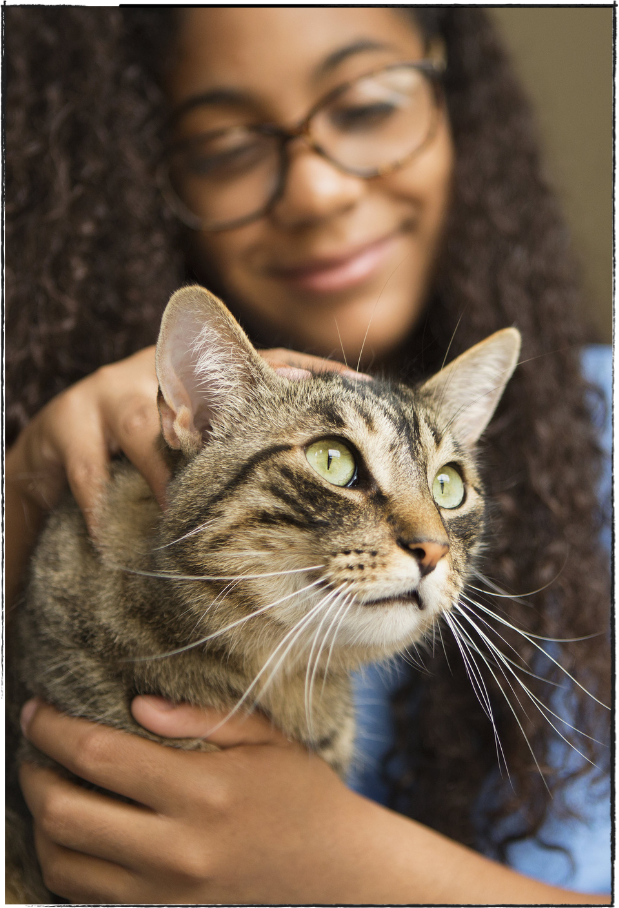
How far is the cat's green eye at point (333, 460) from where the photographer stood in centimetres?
48

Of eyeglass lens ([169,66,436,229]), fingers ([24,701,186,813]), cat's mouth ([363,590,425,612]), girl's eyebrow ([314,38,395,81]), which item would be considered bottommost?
fingers ([24,701,186,813])

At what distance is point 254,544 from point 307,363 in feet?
0.53

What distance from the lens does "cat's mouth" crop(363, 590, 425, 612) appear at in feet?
1.46

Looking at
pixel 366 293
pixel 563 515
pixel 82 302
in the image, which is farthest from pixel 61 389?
pixel 563 515

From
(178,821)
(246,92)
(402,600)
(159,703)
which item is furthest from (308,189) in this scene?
(178,821)

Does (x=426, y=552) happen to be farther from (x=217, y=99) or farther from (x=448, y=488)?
(x=217, y=99)

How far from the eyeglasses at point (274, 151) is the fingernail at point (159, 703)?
414mm

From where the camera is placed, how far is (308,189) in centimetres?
53

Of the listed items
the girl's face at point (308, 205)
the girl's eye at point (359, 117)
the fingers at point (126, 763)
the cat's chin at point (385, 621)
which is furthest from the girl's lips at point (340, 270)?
the fingers at point (126, 763)

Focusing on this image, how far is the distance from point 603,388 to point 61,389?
0.58 m

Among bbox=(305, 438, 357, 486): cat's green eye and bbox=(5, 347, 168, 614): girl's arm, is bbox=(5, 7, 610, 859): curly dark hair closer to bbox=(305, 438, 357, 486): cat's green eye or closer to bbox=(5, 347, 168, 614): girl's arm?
bbox=(5, 347, 168, 614): girl's arm

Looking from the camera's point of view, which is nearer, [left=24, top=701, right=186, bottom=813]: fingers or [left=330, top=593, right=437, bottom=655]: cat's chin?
[left=330, top=593, right=437, bottom=655]: cat's chin

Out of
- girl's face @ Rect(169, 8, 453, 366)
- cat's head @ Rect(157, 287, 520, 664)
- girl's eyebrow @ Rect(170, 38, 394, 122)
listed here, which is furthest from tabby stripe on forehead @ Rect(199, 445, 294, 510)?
girl's eyebrow @ Rect(170, 38, 394, 122)

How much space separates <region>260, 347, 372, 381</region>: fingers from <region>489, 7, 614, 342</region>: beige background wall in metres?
0.29
